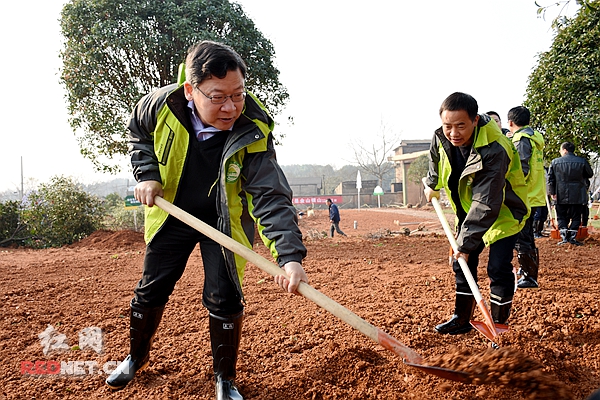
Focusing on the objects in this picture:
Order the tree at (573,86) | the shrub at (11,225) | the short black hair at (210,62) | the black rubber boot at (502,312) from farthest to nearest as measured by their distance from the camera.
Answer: the shrub at (11,225)
the tree at (573,86)
the black rubber boot at (502,312)
the short black hair at (210,62)

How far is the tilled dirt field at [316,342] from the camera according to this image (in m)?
2.36

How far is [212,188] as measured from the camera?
236 centimetres

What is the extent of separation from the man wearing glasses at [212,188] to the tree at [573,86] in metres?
7.00

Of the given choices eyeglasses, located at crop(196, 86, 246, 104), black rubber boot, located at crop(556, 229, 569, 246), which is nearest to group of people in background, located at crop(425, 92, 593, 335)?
eyeglasses, located at crop(196, 86, 246, 104)

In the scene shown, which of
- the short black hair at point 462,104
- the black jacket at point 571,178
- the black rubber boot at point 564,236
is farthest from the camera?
the black rubber boot at point 564,236

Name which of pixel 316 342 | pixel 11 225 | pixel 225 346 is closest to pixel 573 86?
pixel 316 342

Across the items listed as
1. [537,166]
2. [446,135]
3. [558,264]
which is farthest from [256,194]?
[558,264]

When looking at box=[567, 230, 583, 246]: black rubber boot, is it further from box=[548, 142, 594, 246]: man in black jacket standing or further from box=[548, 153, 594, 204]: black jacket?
box=[548, 153, 594, 204]: black jacket

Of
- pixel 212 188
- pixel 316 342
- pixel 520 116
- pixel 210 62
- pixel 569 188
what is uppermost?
pixel 520 116

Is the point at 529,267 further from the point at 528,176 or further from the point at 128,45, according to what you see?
the point at 128,45

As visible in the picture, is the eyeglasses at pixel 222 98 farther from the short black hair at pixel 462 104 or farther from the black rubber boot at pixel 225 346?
the short black hair at pixel 462 104

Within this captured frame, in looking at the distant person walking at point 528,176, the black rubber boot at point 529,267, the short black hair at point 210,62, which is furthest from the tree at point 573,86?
the short black hair at point 210,62

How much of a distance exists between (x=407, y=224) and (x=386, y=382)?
44.4ft

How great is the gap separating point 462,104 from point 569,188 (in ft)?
21.2
